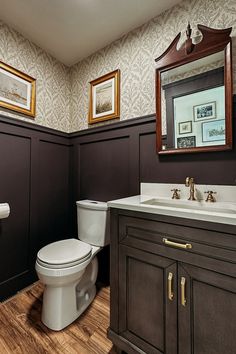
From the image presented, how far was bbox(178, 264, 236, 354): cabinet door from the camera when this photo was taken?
70 cm

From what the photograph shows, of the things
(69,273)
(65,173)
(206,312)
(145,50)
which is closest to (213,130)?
(145,50)

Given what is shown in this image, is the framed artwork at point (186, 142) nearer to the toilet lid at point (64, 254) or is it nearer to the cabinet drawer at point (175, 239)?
the cabinet drawer at point (175, 239)

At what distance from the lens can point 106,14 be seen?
4.67ft

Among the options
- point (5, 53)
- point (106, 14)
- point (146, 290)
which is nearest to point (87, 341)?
point (146, 290)

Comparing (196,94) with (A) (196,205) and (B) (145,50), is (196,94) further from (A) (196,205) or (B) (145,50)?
(A) (196,205)

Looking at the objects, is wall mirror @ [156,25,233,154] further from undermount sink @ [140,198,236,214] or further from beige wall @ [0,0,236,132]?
undermount sink @ [140,198,236,214]

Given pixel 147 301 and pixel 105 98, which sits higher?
pixel 105 98

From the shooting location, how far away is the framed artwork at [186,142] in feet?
4.13

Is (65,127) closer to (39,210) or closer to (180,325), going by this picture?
(39,210)

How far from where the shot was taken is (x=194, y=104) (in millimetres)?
1254

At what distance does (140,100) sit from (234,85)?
67cm

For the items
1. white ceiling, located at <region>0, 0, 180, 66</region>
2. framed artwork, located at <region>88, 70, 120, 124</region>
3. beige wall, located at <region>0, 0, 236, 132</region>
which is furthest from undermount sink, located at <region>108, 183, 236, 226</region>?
white ceiling, located at <region>0, 0, 180, 66</region>

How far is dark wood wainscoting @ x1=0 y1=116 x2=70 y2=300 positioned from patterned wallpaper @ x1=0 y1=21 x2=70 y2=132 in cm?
16

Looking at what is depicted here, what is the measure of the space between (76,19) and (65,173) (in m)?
1.40
